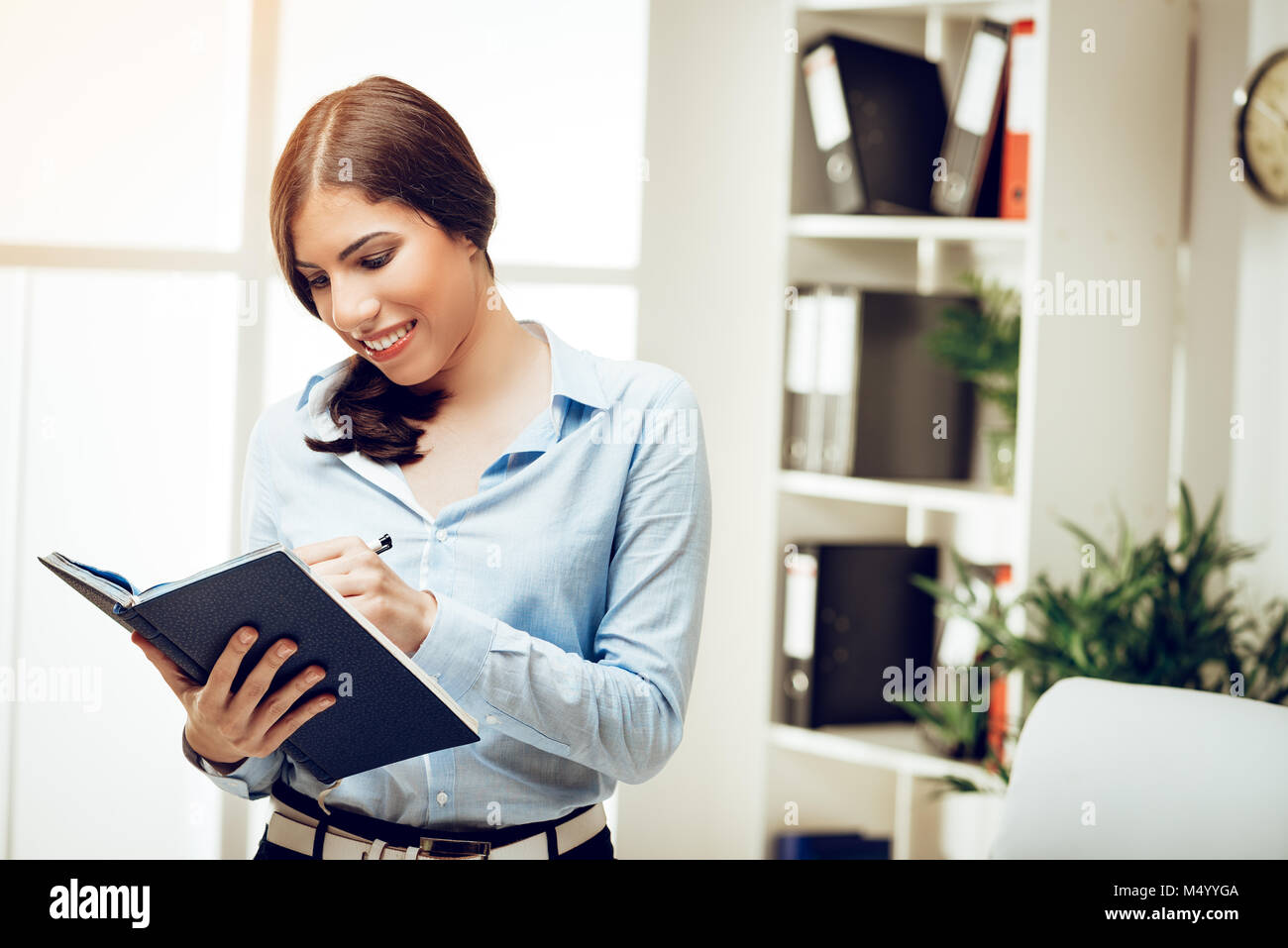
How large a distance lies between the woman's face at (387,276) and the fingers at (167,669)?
0.39 meters

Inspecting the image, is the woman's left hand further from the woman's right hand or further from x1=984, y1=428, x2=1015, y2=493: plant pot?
x1=984, y1=428, x2=1015, y2=493: plant pot

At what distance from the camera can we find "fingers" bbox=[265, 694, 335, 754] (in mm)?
1016

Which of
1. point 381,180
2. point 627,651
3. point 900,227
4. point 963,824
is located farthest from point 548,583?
point 963,824

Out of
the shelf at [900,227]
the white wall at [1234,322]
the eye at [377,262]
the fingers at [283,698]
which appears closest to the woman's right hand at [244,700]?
the fingers at [283,698]

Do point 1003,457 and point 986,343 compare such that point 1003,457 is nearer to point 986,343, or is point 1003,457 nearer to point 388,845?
point 986,343

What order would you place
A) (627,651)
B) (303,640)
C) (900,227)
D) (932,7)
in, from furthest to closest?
(932,7)
(900,227)
(627,651)
(303,640)

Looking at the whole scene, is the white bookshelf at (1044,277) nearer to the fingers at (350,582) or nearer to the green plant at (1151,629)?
the green plant at (1151,629)

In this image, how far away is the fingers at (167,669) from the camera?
963 millimetres

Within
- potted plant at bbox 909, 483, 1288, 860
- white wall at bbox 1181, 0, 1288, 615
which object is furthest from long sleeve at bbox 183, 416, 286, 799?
white wall at bbox 1181, 0, 1288, 615

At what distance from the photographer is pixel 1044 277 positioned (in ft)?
6.09

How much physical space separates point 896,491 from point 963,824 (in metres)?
0.68

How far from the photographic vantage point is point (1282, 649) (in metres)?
1.69
